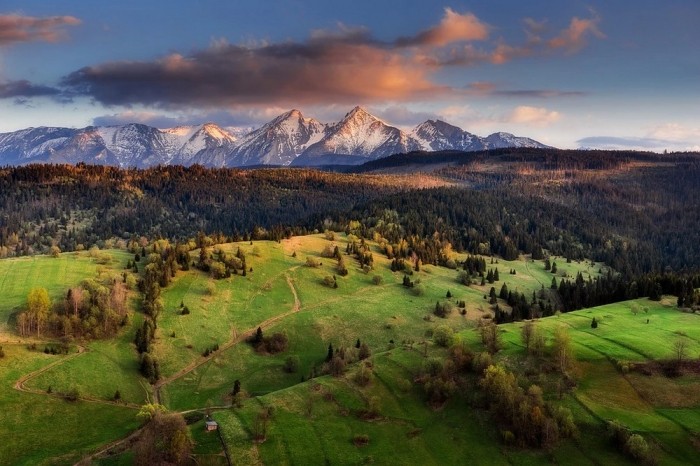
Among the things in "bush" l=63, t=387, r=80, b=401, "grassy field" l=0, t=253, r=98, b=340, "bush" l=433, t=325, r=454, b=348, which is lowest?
"bush" l=63, t=387, r=80, b=401

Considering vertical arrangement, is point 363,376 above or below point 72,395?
above

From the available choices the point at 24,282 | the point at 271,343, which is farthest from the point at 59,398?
the point at 24,282

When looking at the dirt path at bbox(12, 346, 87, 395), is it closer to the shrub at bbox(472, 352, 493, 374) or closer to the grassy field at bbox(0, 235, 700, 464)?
the grassy field at bbox(0, 235, 700, 464)

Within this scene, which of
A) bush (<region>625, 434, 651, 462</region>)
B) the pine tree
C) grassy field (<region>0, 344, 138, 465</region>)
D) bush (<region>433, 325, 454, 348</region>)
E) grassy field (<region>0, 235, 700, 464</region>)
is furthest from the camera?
the pine tree

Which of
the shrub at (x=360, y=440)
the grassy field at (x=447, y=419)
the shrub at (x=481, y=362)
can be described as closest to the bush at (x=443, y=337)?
the grassy field at (x=447, y=419)

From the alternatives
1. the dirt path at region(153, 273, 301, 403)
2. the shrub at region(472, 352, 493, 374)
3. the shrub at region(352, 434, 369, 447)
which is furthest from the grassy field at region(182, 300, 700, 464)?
the dirt path at region(153, 273, 301, 403)

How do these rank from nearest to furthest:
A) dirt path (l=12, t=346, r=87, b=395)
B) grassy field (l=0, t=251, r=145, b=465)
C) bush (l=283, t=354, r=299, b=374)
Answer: grassy field (l=0, t=251, r=145, b=465) < dirt path (l=12, t=346, r=87, b=395) < bush (l=283, t=354, r=299, b=374)

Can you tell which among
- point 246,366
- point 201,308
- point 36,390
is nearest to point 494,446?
point 246,366

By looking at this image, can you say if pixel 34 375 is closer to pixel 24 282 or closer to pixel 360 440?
pixel 24 282

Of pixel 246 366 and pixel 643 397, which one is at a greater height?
pixel 643 397

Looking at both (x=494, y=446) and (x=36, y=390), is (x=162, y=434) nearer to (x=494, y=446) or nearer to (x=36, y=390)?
(x=36, y=390)

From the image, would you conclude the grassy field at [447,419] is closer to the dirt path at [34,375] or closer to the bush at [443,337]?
the bush at [443,337]
